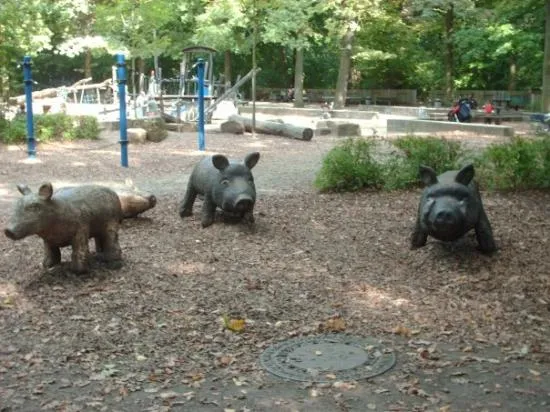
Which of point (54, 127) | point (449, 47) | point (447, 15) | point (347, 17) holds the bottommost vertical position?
point (54, 127)

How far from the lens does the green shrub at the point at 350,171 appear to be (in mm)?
10406

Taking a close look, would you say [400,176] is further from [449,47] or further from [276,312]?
[449,47]

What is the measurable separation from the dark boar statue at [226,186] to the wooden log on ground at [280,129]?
10.3m

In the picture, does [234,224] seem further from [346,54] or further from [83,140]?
[346,54]

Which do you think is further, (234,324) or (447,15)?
(447,15)

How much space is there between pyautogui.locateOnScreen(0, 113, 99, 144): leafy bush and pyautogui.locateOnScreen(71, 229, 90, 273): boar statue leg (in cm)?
1125

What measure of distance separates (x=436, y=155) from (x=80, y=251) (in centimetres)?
601

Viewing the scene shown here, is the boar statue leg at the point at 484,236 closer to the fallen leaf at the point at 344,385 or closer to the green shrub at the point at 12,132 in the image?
the fallen leaf at the point at 344,385

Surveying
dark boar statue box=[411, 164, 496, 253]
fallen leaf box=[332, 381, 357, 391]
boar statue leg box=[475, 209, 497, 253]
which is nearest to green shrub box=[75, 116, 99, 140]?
dark boar statue box=[411, 164, 496, 253]

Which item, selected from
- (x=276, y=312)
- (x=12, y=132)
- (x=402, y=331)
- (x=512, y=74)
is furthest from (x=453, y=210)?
(x=512, y=74)

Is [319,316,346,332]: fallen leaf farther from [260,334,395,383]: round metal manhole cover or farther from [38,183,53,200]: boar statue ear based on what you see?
[38,183,53,200]: boar statue ear

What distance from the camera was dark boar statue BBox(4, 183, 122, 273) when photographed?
5.73m

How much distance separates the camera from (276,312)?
561 centimetres

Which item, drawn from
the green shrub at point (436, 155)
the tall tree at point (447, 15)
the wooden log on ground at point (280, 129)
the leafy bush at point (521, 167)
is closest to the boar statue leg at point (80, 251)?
the green shrub at point (436, 155)
